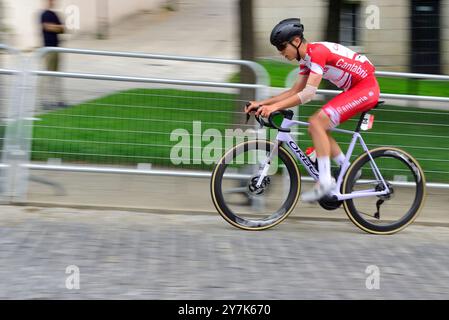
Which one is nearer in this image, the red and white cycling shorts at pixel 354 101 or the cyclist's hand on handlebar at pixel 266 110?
the cyclist's hand on handlebar at pixel 266 110

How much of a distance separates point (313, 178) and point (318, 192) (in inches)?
9.4

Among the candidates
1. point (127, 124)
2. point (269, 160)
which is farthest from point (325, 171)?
point (127, 124)

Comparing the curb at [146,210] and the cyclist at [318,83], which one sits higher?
the cyclist at [318,83]

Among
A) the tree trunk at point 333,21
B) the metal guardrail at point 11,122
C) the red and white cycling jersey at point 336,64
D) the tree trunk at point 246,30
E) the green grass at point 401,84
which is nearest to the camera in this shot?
the red and white cycling jersey at point 336,64

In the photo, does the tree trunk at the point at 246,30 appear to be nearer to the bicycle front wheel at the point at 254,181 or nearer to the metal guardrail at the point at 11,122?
the bicycle front wheel at the point at 254,181

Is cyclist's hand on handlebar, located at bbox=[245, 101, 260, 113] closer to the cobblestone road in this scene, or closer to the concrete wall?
the cobblestone road

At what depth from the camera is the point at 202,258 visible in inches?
245

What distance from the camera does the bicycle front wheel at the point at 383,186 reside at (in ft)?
23.3

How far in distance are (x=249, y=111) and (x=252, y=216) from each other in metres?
1.10

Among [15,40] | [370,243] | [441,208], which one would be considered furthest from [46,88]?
[15,40]

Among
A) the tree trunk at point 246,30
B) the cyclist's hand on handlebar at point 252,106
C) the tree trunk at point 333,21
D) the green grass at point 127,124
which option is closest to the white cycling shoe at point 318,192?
the cyclist's hand on handlebar at point 252,106

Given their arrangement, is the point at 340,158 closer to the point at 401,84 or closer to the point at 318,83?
the point at 318,83
